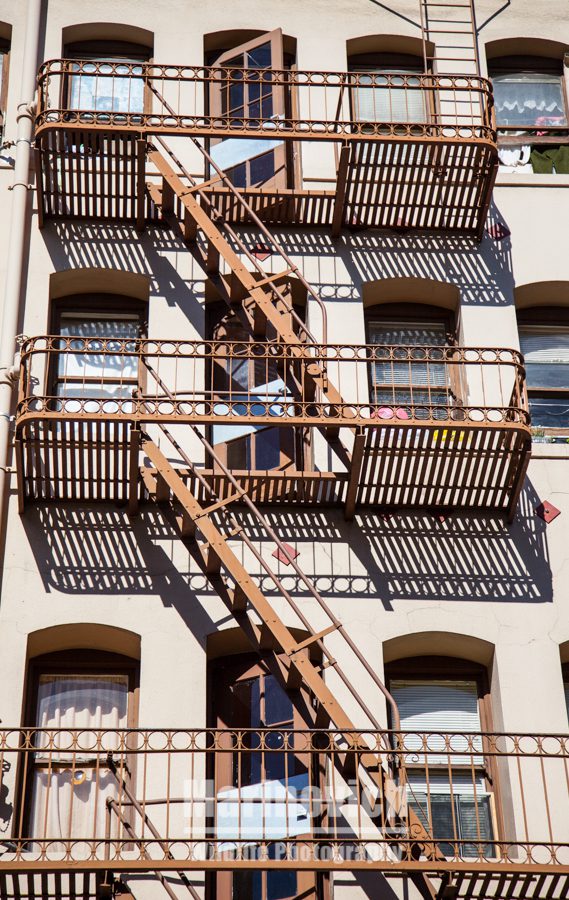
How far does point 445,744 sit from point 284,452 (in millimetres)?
3542

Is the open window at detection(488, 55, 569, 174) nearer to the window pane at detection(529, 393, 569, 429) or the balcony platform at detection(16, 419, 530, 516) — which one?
the window pane at detection(529, 393, 569, 429)

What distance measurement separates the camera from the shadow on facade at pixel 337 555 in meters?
15.7

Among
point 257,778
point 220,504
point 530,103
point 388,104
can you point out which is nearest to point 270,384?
point 220,504

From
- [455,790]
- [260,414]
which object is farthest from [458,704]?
[260,414]

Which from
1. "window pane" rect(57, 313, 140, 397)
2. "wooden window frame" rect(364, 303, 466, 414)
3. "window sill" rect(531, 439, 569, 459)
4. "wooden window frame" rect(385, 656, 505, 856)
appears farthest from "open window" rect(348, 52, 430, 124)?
"wooden window frame" rect(385, 656, 505, 856)

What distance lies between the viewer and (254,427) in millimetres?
16656

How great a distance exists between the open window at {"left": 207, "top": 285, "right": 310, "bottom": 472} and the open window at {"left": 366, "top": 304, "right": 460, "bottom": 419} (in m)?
1.08

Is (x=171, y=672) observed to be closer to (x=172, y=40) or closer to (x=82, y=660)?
(x=82, y=660)

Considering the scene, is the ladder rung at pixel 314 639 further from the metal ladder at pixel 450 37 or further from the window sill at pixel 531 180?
the metal ladder at pixel 450 37

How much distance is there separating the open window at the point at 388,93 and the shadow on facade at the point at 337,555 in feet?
17.7

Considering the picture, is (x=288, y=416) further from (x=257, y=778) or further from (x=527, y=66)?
(x=527, y=66)

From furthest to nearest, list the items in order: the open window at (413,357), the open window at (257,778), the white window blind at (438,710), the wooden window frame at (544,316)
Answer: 1. the wooden window frame at (544,316)
2. the open window at (413,357)
3. the white window blind at (438,710)
4. the open window at (257,778)

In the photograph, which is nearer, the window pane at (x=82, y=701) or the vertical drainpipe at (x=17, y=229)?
the window pane at (x=82, y=701)

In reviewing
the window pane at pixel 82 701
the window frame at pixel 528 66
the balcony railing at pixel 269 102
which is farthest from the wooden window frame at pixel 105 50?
the window pane at pixel 82 701
